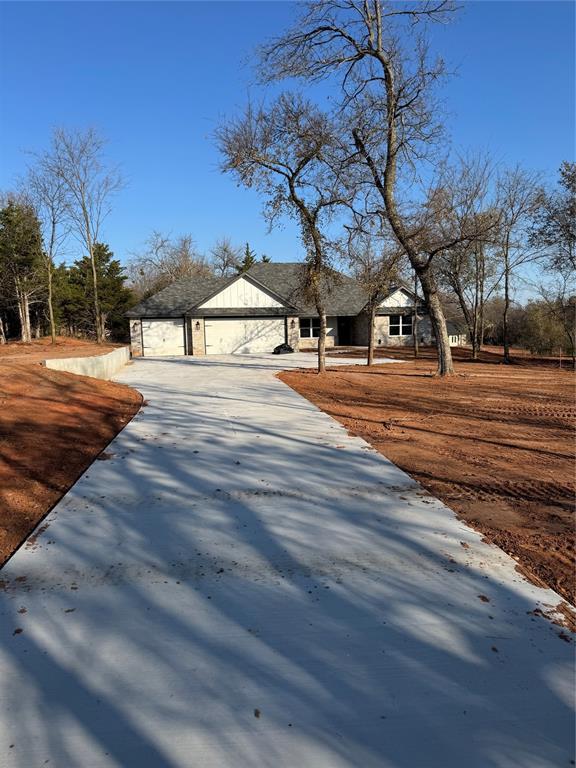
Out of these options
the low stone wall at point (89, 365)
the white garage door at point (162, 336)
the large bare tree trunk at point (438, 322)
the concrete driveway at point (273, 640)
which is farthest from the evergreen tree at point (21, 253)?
the concrete driveway at point (273, 640)

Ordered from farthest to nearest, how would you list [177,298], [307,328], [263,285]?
1. [307,328]
2. [177,298]
3. [263,285]

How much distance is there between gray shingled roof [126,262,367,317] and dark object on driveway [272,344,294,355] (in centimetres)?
208

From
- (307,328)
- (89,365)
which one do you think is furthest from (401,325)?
(89,365)

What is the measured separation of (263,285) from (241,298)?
1.58m

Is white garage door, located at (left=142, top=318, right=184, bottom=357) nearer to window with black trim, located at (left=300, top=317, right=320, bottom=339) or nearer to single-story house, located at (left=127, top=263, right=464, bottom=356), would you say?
single-story house, located at (left=127, top=263, right=464, bottom=356)

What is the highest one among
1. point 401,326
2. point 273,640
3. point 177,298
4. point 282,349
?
point 177,298

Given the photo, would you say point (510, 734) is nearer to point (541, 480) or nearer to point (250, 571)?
point (250, 571)

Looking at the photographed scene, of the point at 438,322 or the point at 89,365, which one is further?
the point at 438,322

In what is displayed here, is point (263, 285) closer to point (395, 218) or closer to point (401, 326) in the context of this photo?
point (401, 326)

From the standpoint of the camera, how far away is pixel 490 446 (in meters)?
7.38

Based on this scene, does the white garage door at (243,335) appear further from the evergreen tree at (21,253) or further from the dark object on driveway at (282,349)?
the evergreen tree at (21,253)

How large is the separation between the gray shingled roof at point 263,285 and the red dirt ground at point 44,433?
57.3ft

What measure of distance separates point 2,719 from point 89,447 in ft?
16.9

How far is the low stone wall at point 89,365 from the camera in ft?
47.4
